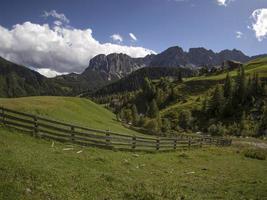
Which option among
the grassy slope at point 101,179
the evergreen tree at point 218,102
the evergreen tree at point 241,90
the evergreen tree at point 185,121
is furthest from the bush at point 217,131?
the grassy slope at point 101,179

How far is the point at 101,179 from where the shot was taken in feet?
56.0

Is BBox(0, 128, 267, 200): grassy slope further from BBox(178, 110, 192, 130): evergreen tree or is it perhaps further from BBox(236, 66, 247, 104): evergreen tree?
BBox(236, 66, 247, 104): evergreen tree

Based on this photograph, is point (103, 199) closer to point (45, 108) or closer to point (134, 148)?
point (134, 148)

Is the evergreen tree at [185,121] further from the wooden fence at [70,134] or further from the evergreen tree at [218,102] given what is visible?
the wooden fence at [70,134]

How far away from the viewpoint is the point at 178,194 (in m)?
16.1

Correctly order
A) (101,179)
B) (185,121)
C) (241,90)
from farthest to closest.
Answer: (241,90), (185,121), (101,179)

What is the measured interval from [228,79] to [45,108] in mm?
117922

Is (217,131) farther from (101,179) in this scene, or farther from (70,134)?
(101,179)

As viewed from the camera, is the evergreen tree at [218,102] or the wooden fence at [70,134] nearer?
the wooden fence at [70,134]

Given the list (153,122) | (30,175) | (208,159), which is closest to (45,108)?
(208,159)

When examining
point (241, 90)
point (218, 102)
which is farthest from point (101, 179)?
point (241, 90)

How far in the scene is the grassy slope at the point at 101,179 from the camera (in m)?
13.6

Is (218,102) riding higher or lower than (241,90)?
lower

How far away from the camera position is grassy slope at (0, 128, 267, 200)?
13.6 meters
